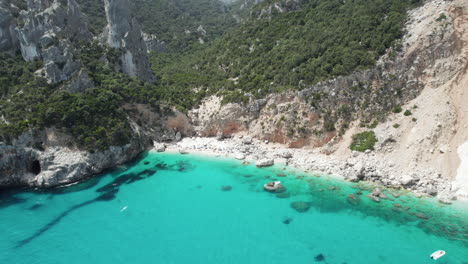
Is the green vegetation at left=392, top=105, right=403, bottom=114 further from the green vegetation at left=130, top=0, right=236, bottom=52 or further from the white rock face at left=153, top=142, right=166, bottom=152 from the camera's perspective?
the green vegetation at left=130, top=0, right=236, bottom=52

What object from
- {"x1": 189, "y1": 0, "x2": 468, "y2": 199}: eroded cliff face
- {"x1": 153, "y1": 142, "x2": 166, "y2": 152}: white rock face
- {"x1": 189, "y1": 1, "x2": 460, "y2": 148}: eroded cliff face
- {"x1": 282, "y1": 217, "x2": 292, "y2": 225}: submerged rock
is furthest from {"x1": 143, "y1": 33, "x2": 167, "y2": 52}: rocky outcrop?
{"x1": 282, "y1": 217, "x2": 292, "y2": 225}: submerged rock

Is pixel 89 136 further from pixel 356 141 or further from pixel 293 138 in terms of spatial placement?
pixel 356 141

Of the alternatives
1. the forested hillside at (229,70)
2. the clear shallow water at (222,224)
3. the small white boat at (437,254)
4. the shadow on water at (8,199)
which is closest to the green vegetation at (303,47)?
the forested hillside at (229,70)

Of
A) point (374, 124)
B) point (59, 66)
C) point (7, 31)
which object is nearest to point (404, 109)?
point (374, 124)

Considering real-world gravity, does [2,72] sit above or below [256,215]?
above

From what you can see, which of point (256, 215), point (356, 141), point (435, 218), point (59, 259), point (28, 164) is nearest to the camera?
point (59, 259)

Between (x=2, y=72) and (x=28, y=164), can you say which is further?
(x=2, y=72)

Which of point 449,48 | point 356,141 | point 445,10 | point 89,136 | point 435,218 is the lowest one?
point 435,218

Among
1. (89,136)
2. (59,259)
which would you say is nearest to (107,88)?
(89,136)
